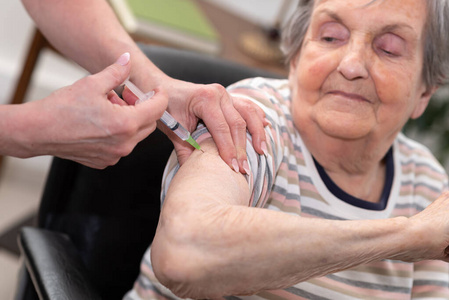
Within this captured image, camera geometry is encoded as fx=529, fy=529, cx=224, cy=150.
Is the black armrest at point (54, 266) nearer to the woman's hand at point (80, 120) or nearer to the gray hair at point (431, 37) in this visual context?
the woman's hand at point (80, 120)

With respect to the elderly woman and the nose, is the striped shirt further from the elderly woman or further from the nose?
the nose

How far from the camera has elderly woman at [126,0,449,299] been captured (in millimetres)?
758

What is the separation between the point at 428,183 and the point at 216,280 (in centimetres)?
81

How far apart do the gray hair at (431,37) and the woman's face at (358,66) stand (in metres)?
0.02

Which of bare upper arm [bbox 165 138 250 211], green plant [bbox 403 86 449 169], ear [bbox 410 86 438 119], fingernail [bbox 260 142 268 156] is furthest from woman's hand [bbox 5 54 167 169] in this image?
green plant [bbox 403 86 449 169]

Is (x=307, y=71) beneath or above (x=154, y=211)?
above

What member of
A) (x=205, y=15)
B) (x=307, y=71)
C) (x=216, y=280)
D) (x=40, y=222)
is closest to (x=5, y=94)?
(x=205, y=15)

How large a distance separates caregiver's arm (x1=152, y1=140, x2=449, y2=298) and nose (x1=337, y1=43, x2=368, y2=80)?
1.21 feet

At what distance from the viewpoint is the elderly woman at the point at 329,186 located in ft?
2.49

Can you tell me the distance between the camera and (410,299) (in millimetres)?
1227

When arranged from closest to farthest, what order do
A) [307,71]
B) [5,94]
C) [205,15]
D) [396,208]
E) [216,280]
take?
[216,280], [307,71], [396,208], [205,15], [5,94]

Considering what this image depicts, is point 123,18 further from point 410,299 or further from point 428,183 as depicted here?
point 410,299

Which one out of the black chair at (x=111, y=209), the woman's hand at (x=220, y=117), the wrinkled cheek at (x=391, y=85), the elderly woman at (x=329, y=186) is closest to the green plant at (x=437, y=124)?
the elderly woman at (x=329, y=186)

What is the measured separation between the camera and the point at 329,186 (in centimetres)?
118
